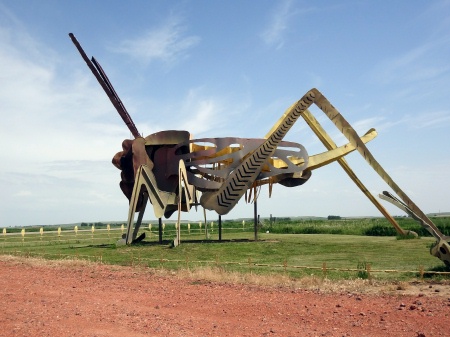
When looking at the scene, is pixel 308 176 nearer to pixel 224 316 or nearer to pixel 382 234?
pixel 382 234

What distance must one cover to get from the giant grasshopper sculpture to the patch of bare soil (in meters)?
12.0

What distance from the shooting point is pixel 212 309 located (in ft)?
31.8

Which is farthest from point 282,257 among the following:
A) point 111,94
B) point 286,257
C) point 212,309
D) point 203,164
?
point 111,94

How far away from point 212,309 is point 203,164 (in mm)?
17506

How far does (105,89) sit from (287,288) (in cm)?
2051

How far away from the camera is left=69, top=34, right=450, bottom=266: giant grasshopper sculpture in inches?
1018

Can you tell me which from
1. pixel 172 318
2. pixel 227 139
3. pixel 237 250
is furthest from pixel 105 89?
pixel 172 318

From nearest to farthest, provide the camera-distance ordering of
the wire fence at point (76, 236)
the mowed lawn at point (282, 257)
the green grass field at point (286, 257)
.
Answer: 1. the green grass field at point (286, 257)
2. the mowed lawn at point (282, 257)
3. the wire fence at point (76, 236)

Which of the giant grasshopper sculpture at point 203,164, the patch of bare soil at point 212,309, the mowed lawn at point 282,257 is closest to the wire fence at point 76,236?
the giant grasshopper sculpture at point 203,164

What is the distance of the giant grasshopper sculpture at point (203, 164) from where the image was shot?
84.8ft

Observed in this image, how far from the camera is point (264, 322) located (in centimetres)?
849

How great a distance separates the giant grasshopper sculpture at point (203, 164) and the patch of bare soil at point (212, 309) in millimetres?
11973

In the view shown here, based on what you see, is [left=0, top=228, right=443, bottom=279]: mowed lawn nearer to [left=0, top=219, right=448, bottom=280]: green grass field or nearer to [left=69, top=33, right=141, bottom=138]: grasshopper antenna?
[left=0, top=219, right=448, bottom=280]: green grass field

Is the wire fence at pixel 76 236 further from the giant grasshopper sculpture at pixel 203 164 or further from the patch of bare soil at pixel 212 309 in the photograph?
the patch of bare soil at pixel 212 309
